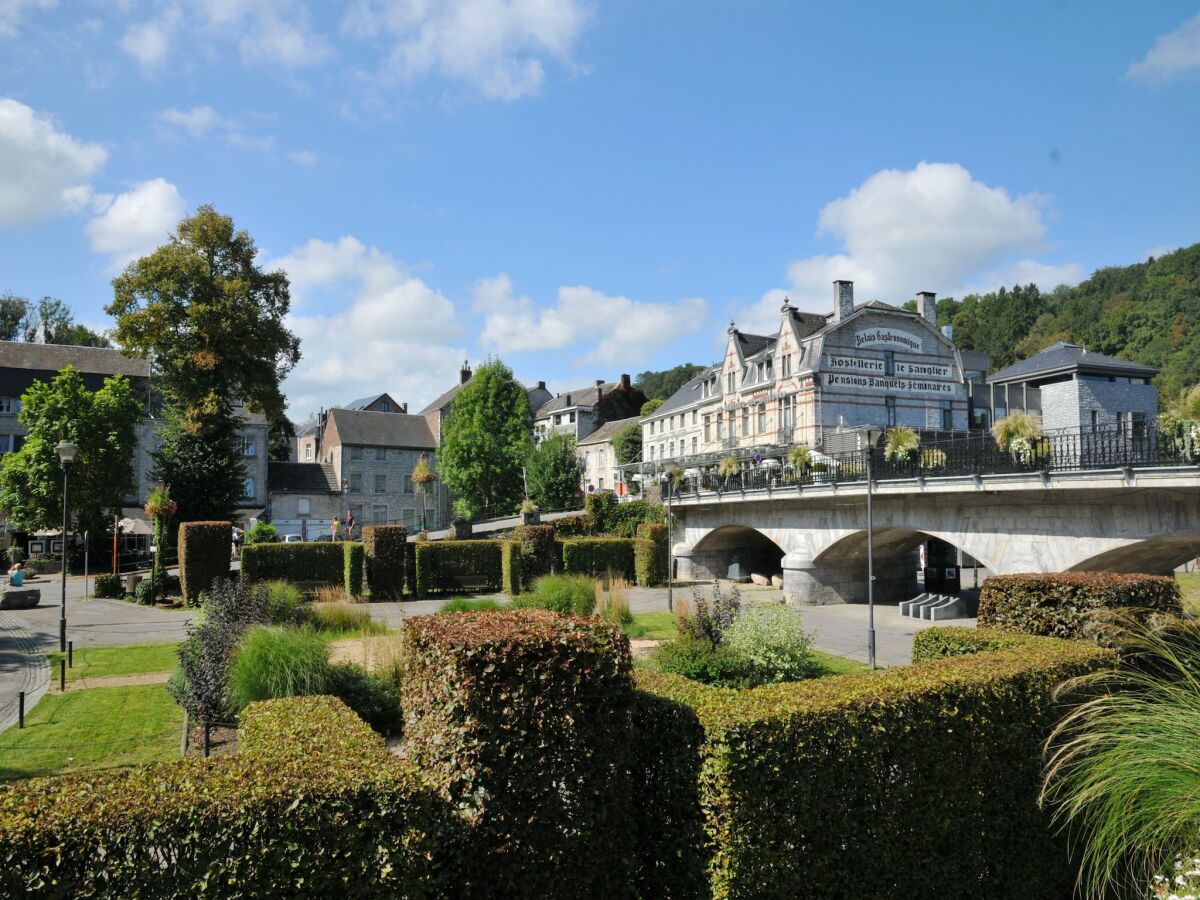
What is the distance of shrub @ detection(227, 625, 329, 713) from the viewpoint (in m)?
9.79

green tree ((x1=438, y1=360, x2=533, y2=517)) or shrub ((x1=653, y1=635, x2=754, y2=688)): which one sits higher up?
green tree ((x1=438, y1=360, x2=533, y2=517))

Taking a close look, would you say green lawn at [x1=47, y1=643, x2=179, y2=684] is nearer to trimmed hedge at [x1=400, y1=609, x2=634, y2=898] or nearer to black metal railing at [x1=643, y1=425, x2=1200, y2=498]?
trimmed hedge at [x1=400, y1=609, x2=634, y2=898]

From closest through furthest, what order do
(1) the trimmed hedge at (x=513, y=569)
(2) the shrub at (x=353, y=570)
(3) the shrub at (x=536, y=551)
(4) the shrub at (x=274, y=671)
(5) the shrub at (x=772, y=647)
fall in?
(4) the shrub at (x=274, y=671), (5) the shrub at (x=772, y=647), (2) the shrub at (x=353, y=570), (1) the trimmed hedge at (x=513, y=569), (3) the shrub at (x=536, y=551)

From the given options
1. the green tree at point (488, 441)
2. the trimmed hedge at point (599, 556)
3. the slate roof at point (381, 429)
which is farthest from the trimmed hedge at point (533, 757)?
the slate roof at point (381, 429)

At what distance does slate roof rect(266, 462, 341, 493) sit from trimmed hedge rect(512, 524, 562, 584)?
31076mm

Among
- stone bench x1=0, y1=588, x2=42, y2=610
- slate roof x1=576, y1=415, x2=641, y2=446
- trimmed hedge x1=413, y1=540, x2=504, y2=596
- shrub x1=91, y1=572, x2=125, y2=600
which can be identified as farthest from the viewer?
slate roof x1=576, y1=415, x2=641, y2=446

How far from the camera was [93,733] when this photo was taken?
35.8ft

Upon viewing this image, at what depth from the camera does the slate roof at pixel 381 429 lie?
6003cm

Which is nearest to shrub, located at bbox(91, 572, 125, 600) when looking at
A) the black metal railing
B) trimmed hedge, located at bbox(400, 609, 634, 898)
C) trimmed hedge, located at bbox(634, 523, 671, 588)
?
trimmed hedge, located at bbox(634, 523, 671, 588)

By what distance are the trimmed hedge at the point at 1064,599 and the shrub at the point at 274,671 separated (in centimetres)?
910

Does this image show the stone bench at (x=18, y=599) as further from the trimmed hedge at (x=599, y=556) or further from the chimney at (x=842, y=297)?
the chimney at (x=842, y=297)

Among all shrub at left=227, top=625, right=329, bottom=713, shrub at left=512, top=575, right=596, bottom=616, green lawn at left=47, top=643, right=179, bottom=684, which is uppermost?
shrub at left=227, top=625, right=329, bottom=713

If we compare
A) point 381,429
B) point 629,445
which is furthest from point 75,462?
point 629,445

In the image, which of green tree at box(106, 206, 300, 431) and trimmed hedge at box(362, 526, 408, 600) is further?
green tree at box(106, 206, 300, 431)
